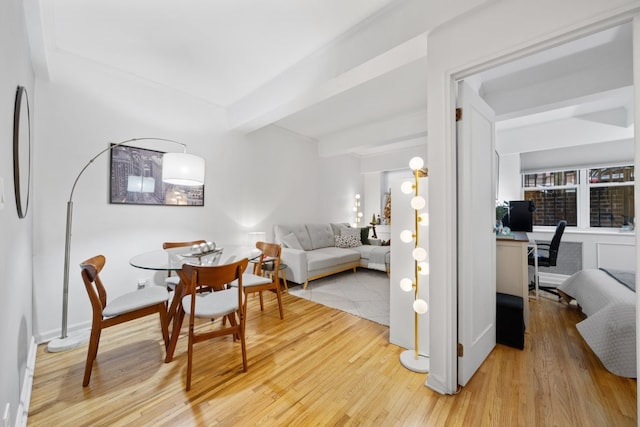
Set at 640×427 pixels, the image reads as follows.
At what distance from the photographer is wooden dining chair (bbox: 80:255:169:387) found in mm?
1651

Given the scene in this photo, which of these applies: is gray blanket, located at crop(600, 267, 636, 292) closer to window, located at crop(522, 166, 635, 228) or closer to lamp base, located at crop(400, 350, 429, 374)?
lamp base, located at crop(400, 350, 429, 374)

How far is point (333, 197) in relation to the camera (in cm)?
579

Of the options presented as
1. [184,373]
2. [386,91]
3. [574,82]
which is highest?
[386,91]

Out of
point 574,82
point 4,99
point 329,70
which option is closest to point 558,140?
point 574,82

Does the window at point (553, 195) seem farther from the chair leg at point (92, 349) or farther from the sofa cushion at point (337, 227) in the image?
the chair leg at point (92, 349)

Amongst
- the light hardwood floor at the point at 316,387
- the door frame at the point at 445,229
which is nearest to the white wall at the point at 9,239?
the light hardwood floor at the point at 316,387

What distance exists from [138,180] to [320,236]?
10.0 ft

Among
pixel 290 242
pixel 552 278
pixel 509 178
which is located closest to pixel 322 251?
pixel 290 242

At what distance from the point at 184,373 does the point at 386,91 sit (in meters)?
3.60

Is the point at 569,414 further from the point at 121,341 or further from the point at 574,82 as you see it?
the point at 121,341

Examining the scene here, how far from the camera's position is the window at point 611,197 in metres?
3.76

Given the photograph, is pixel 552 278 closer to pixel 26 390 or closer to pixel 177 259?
pixel 177 259

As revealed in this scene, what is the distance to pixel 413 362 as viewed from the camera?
1.87 metres

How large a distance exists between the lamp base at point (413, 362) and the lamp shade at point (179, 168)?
248cm
